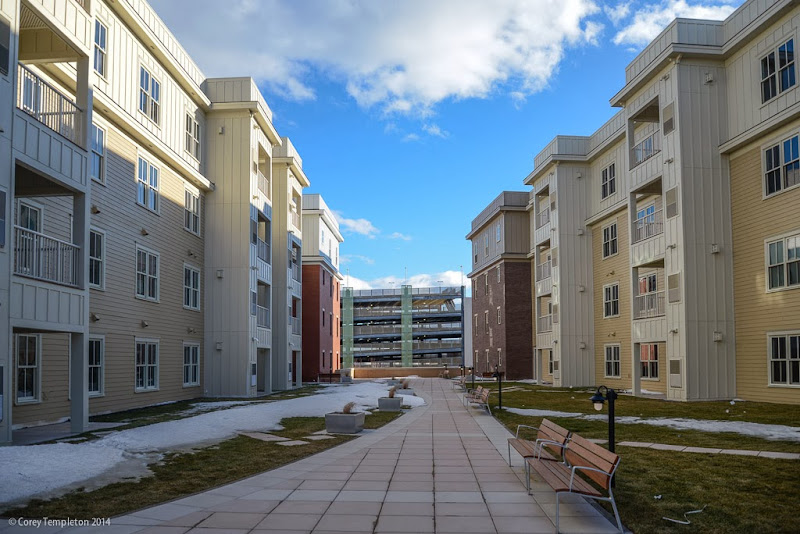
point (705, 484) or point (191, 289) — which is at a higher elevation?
point (191, 289)

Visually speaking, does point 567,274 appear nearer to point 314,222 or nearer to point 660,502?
point 314,222

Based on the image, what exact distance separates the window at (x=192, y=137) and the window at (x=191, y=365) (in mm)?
7458

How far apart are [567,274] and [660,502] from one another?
2951 centimetres

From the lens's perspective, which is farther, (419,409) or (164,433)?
(419,409)

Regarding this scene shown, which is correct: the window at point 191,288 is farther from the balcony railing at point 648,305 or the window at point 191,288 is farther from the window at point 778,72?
the window at point 778,72

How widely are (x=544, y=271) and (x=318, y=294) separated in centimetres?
1708

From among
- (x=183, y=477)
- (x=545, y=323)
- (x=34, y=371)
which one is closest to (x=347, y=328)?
(x=545, y=323)

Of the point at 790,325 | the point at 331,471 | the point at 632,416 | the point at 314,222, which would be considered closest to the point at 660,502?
the point at 331,471

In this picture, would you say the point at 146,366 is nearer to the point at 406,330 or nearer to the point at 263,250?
the point at 263,250

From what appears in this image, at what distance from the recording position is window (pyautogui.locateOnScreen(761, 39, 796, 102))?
66.8 ft

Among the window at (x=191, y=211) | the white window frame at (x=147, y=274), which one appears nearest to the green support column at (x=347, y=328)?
the window at (x=191, y=211)

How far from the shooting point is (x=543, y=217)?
135ft

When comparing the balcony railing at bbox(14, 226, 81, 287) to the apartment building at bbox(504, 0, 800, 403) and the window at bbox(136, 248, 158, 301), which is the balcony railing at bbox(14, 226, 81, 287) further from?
the apartment building at bbox(504, 0, 800, 403)

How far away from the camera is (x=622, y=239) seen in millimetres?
33188
